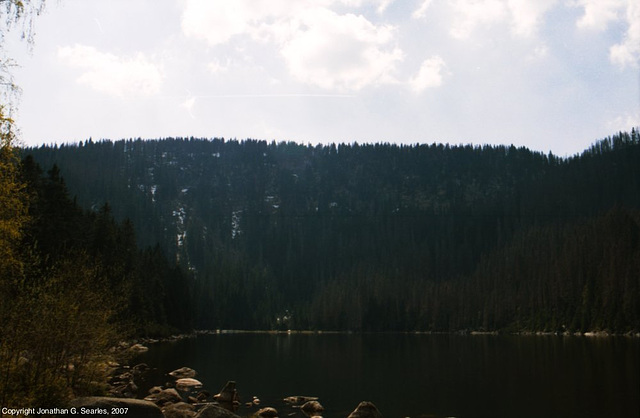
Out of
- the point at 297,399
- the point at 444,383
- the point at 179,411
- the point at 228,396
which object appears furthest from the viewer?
the point at 444,383

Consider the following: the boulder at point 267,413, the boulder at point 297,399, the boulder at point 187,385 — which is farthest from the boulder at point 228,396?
the boulder at point 187,385

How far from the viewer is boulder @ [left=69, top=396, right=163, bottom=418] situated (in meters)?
21.7

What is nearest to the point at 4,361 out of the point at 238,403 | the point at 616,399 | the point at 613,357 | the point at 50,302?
the point at 50,302

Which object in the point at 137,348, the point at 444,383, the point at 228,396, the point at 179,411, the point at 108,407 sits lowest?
the point at 444,383

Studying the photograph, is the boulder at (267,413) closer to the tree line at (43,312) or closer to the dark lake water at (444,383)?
the dark lake water at (444,383)

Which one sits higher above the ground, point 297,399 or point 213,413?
point 213,413

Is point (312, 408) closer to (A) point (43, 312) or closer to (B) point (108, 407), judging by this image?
(B) point (108, 407)

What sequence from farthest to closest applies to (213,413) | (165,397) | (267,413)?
(165,397), (267,413), (213,413)

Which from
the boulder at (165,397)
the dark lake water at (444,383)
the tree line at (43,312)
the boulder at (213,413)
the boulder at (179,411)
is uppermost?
the tree line at (43,312)

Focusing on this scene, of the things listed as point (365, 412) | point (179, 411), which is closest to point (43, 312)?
point (179, 411)

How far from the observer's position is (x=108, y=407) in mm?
22172

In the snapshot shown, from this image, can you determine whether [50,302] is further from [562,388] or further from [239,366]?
[239,366]

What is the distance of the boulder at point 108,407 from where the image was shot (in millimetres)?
21703

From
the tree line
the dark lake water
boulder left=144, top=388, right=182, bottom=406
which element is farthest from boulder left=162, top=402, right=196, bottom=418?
the tree line
